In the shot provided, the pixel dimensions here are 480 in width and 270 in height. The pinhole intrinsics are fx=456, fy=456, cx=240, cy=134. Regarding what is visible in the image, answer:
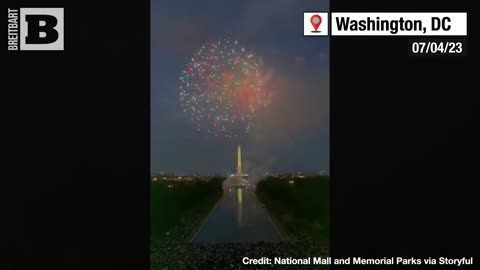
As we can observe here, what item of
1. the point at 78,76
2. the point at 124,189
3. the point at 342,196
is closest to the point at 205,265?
the point at 124,189

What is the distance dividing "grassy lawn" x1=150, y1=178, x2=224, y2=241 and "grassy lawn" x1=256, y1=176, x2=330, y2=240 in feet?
1.82

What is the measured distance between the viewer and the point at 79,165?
4027 mm

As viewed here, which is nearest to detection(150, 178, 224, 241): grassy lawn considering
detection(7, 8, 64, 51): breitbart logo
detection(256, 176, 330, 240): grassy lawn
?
detection(256, 176, 330, 240): grassy lawn

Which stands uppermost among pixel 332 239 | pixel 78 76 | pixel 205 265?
pixel 78 76

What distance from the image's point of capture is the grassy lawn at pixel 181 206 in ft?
15.7

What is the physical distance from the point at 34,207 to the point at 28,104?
0.92 meters

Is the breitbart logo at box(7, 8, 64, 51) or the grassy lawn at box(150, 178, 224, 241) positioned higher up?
the breitbart logo at box(7, 8, 64, 51)

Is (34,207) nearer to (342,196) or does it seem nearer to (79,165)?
(79,165)

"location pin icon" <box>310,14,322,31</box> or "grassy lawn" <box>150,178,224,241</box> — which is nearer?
"location pin icon" <box>310,14,322,31</box>

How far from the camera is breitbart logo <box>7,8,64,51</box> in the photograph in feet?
13.1

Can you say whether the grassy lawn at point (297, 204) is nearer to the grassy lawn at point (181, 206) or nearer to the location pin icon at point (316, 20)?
the grassy lawn at point (181, 206)

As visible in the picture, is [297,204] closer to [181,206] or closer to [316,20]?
[181,206]

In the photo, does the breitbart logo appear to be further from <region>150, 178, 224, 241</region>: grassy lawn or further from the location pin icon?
the location pin icon

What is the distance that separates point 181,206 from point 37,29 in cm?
236
